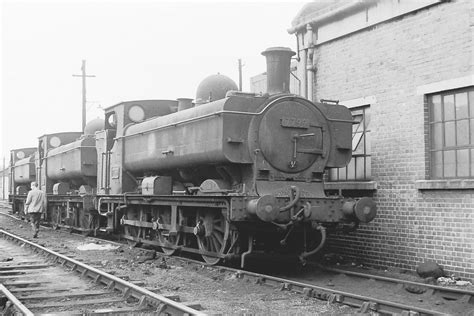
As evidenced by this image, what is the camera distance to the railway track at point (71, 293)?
19.9 ft

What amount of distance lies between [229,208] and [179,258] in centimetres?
236

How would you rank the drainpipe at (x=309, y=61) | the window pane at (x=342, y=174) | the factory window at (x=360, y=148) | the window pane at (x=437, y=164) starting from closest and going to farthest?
1. the window pane at (x=437, y=164)
2. the factory window at (x=360, y=148)
3. the window pane at (x=342, y=174)
4. the drainpipe at (x=309, y=61)

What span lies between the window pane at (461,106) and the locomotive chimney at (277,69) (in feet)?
8.44

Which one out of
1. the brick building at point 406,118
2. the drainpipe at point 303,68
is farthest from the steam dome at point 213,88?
the brick building at point 406,118

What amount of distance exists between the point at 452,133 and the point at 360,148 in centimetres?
201

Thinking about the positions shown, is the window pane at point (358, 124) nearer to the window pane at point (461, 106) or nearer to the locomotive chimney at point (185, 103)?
the window pane at point (461, 106)

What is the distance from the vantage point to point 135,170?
1209 cm

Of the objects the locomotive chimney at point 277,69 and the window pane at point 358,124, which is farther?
the window pane at point 358,124

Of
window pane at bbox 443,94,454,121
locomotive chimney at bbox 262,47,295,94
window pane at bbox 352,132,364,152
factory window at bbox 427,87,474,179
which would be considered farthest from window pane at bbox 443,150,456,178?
locomotive chimney at bbox 262,47,295,94

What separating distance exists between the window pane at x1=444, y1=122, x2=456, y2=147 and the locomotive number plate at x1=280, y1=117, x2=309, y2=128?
2062 mm

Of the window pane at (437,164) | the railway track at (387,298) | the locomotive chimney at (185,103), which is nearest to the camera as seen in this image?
the railway track at (387,298)

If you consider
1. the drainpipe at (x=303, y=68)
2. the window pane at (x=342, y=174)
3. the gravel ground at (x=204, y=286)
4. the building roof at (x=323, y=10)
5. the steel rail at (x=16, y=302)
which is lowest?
the gravel ground at (x=204, y=286)

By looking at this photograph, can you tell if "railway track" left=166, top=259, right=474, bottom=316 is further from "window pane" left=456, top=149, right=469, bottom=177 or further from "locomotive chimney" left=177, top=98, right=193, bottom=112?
"locomotive chimney" left=177, top=98, right=193, bottom=112

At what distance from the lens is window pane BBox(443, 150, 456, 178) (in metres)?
8.49
